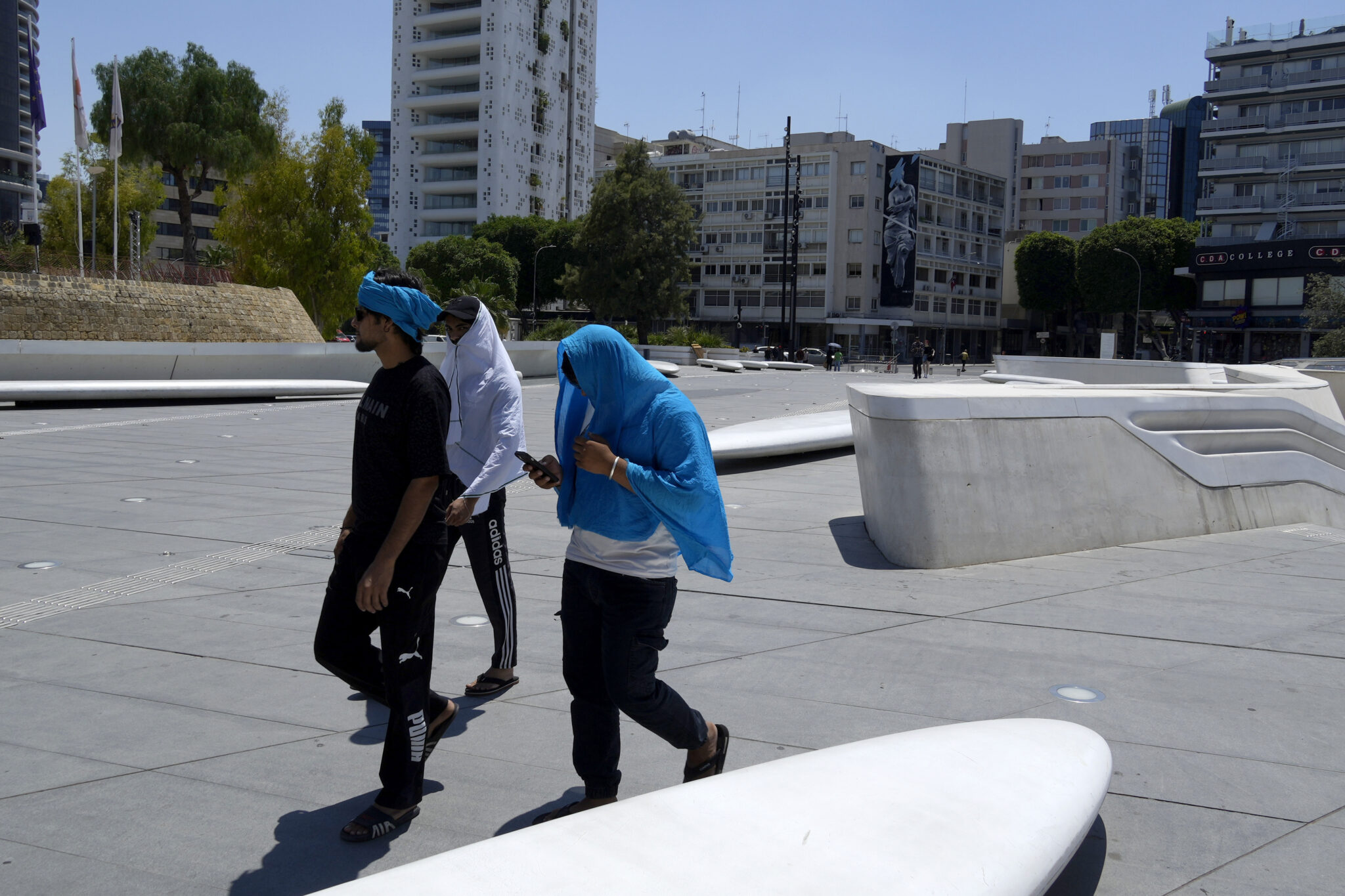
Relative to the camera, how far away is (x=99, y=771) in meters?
3.45

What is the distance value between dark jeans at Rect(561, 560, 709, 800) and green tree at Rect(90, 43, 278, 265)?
40879mm

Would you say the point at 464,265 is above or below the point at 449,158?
below

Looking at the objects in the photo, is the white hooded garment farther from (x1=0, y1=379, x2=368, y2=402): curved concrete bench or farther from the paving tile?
(x1=0, y1=379, x2=368, y2=402): curved concrete bench

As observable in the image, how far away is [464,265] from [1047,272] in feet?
154

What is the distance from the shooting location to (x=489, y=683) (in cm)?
438

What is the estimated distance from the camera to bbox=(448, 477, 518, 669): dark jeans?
4.40 m

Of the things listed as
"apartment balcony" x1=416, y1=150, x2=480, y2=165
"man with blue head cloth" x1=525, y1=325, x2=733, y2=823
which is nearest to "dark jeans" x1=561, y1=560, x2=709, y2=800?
"man with blue head cloth" x1=525, y1=325, x2=733, y2=823

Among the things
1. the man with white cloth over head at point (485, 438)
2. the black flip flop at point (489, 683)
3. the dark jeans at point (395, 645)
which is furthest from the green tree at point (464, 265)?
the dark jeans at point (395, 645)

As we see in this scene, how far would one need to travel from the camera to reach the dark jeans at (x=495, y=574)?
4.40 metres

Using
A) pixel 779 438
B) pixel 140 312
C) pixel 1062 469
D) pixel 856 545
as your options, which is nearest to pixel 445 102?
pixel 140 312

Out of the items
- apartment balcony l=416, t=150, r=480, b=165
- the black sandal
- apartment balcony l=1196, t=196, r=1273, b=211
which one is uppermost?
apartment balcony l=416, t=150, r=480, b=165

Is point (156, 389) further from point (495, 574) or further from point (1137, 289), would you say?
point (1137, 289)

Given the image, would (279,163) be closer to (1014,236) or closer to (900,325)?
(900,325)

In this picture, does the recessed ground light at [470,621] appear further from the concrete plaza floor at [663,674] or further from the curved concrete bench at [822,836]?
the curved concrete bench at [822,836]
